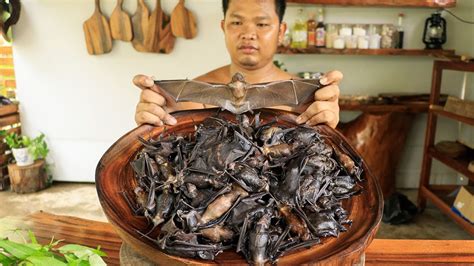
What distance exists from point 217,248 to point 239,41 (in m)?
1.02

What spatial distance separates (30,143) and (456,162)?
3971mm

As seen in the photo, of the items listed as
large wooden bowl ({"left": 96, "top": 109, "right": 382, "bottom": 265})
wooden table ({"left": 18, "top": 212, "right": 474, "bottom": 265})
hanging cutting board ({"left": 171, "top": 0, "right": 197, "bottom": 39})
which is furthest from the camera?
hanging cutting board ({"left": 171, "top": 0, "right": 197, "bottom": 39})

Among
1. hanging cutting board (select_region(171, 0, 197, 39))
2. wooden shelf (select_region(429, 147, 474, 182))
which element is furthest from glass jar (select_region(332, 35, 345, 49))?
hanging cutting board (select_region(171, 0, 197, 39))

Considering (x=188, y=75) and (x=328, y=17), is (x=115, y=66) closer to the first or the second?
(x=188, y=75)

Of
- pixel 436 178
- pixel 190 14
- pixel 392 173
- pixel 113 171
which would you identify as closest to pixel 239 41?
pixel 113 171

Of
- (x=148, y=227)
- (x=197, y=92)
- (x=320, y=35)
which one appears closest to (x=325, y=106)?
(x=197, y=92)

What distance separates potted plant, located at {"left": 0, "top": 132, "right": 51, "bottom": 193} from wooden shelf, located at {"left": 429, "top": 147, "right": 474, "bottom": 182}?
378cm

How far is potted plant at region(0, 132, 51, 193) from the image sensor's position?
3994 mm

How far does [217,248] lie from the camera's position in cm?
73

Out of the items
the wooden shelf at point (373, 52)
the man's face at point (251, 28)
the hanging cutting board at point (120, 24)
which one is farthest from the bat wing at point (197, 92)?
the hanging cutting board at point (120, 24)

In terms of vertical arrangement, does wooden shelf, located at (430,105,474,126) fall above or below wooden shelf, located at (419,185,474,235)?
above

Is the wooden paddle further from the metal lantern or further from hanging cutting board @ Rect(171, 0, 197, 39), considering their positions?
the metal lantern

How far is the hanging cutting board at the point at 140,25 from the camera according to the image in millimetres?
3889

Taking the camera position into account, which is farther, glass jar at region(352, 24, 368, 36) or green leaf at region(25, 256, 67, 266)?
glass jar at region(352, 24, 368, 36)
